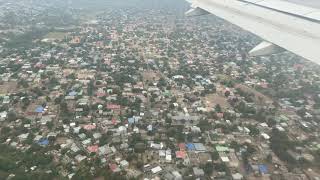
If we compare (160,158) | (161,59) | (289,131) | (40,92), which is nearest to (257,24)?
(289,131)

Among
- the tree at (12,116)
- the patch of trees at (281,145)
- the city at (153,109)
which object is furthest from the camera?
the tree at (12,116)

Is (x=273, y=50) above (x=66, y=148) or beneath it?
above

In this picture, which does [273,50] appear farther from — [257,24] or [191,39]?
[191,39]

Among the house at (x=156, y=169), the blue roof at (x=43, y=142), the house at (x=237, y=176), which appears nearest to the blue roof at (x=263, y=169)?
the house at (x=237, y=176)

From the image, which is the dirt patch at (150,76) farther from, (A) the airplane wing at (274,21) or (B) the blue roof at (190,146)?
(B) the blue roof at (190,146)

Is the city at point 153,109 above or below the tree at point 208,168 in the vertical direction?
above

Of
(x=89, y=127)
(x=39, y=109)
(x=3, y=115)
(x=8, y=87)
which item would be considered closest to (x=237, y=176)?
(x=89, y=127)

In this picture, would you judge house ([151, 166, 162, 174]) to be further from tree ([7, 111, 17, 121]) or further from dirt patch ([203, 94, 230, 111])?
tree ([7, 111, 17, 121])

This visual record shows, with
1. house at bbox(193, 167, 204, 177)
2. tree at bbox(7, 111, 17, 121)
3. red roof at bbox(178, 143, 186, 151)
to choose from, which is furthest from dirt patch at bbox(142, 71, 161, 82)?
house at bbox(193, 167, 204, 177)
